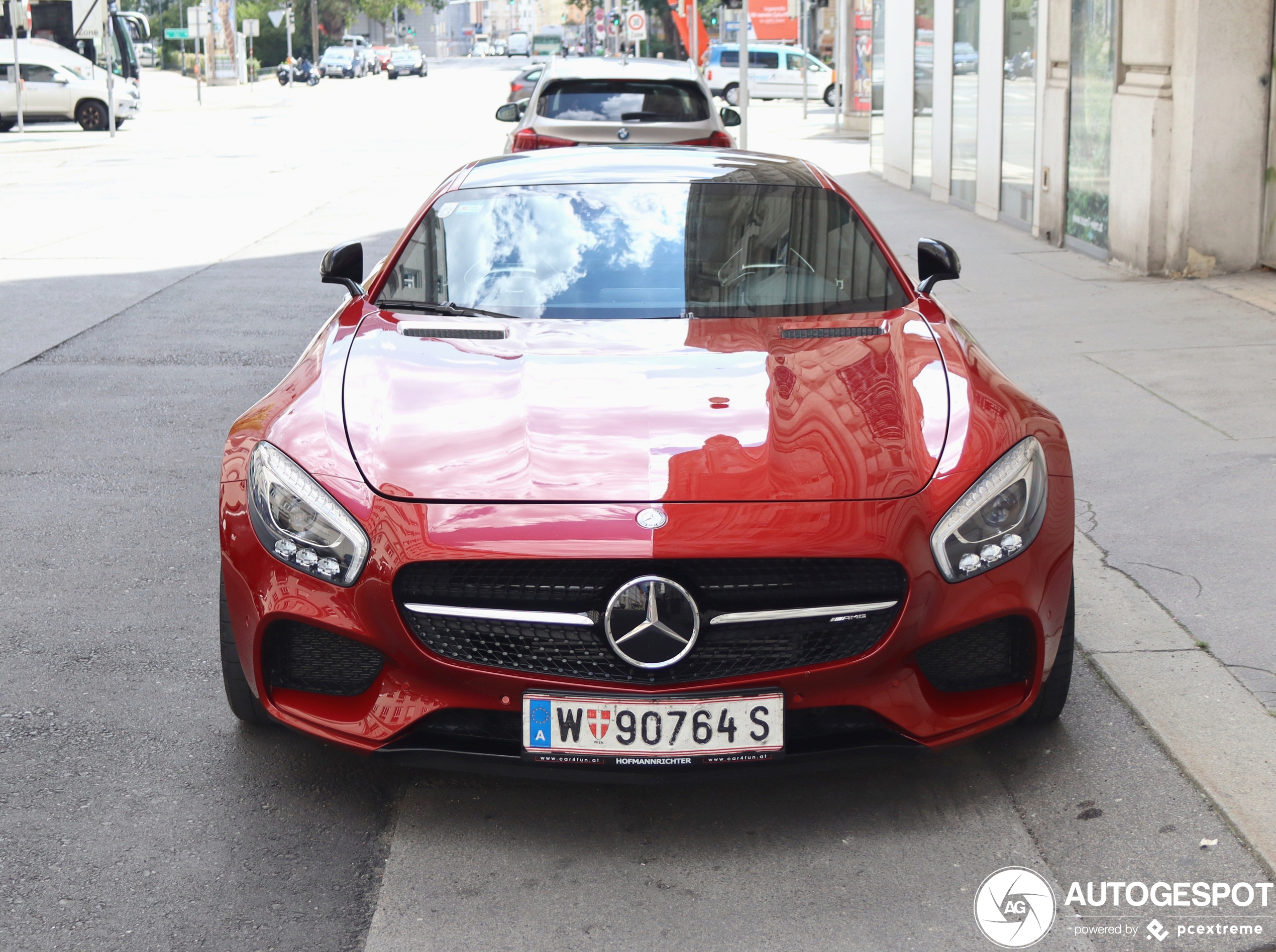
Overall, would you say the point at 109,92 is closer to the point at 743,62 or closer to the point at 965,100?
the point at 743,62

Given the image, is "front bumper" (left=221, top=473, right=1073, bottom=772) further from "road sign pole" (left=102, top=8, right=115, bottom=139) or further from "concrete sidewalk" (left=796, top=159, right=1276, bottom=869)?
"road sign pole" (left=102, top=8, right=115, bottom=139)

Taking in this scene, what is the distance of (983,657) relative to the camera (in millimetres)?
3426

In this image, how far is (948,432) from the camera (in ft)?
11.6

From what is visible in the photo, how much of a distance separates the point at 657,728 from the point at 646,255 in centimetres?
196

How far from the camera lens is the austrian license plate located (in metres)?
3.17

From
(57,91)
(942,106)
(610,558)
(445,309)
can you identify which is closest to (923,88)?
(942,106)

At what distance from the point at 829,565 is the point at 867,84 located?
30718mm

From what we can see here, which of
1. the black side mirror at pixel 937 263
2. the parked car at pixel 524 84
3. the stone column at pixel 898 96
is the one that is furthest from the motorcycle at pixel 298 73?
the black side mirror at pixel 937 263

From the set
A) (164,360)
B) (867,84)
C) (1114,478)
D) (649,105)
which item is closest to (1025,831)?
(1114,478)

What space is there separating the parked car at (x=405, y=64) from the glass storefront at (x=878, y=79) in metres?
65.4

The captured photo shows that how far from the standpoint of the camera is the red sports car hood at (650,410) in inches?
131

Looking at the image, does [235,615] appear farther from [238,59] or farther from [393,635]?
[238,59]

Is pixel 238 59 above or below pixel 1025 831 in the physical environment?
above

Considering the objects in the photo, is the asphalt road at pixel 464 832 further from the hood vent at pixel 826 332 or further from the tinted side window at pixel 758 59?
the tinted side window at pixel 758 59
